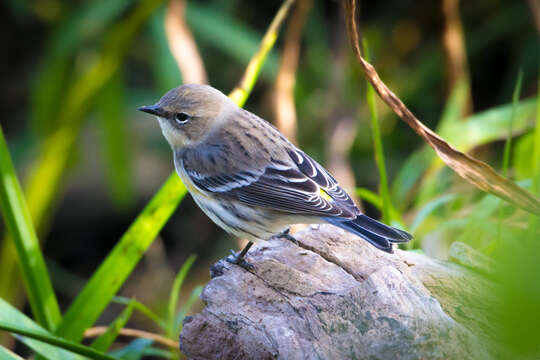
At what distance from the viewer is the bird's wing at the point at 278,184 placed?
8.27 feet

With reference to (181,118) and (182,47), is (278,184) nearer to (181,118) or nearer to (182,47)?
(181,118)

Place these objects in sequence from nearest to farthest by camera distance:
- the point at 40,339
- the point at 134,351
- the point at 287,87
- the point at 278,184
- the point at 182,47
A: the point at 40,339, the point at 134,351, the point at 278,184, the point at 182,47, the point at 287,87

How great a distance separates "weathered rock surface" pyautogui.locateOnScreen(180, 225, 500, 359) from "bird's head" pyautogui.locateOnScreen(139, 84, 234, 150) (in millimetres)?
834

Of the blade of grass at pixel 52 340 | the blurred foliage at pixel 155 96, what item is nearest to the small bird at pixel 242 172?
the blade of grass at pixel 52 340

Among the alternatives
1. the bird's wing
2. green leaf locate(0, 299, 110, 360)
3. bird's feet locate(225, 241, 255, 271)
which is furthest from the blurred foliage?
green leaf locate(0, 299, 110, 360)

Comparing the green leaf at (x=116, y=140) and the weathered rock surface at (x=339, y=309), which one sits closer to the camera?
the weathered rock surface at (x=339, y=309)

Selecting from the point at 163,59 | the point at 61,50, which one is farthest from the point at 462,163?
the point at 61,50

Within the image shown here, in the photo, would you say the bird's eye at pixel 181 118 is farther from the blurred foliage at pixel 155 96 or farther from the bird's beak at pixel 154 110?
the blurred foliage at pixel 155 96

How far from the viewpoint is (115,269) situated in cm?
238

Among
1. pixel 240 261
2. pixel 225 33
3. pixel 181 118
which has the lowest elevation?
pixel 240 261

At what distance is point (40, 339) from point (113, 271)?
1.91ft

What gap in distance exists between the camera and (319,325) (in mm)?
1802

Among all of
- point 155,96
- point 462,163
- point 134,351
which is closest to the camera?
point 462,163

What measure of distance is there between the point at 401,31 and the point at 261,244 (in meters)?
3.58
